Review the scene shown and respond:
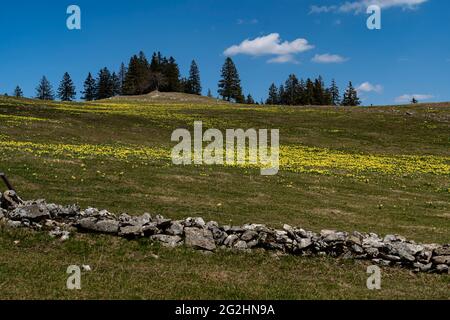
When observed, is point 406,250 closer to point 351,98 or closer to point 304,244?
point 304,244

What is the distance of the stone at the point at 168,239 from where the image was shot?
19405 mm

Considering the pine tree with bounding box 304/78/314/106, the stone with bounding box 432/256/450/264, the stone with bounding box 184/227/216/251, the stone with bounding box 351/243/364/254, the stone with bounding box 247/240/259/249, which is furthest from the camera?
the pine tree with bounding box 304/78/314/106

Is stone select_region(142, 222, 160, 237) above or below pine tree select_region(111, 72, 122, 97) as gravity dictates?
below

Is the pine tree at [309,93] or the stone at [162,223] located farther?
the pine tree at [309,93]

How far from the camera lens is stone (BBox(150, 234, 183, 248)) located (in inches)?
764

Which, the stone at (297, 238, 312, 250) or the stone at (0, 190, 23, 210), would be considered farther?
the stone at (0, 190, 23, 210)

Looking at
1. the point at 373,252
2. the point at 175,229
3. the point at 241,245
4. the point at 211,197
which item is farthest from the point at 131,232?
the point at 211,197

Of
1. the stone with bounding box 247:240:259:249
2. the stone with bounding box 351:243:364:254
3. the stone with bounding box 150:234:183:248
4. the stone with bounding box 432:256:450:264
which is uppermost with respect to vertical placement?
the stone with bounding box 150:234:183:248

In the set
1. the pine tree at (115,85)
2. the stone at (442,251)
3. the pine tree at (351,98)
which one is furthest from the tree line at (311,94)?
the stone at (442,251)

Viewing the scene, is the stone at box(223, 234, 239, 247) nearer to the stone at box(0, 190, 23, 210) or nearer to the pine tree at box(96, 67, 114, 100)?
the stone at box(0, 190, 23, 210)

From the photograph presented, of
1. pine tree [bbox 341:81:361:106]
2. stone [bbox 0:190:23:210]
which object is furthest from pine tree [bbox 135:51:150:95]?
stone [bbox 0:190:23:210]

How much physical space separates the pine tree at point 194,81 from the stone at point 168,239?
6756 inches

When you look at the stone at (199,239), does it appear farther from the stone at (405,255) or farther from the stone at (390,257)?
the stone at (405,255)
